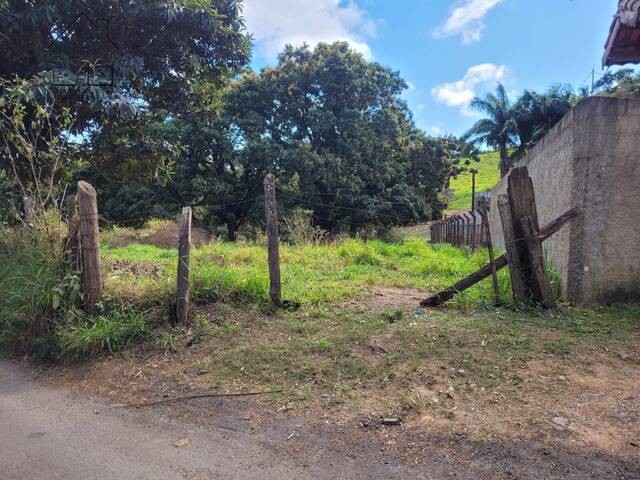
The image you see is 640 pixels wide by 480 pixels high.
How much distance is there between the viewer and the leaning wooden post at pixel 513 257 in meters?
4.68

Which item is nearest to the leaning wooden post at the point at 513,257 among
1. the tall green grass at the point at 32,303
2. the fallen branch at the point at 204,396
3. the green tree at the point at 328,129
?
the fallen branch at the point at 204,396

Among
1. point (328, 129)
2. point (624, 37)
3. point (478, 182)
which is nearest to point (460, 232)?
point (328, 129)

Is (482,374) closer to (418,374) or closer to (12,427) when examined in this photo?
(418,374)

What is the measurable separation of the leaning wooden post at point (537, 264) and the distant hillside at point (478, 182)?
39374 millimetres

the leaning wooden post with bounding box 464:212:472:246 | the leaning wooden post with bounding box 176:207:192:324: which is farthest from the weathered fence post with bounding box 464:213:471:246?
the leaning wooden post with bounding box 176:207:192:324

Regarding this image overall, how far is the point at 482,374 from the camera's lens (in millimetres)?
3219

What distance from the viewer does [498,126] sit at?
36.0 m

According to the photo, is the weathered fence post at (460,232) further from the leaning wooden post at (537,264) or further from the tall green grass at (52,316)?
the tall green grass at (52,316)

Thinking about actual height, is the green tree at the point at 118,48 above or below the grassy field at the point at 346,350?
above

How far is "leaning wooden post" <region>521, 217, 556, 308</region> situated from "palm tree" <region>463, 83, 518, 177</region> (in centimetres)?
3360

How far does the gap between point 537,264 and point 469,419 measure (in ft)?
8.15

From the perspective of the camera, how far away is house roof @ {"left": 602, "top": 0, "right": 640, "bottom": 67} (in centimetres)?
443

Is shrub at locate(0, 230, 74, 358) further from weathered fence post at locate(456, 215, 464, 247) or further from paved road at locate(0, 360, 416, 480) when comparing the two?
weathered fence post at locate(456, 215, 464, 247)

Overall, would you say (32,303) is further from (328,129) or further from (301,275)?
(328,129)
